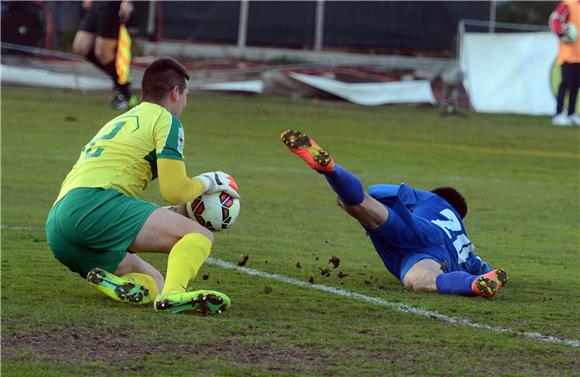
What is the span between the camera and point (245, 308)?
6.54 meters

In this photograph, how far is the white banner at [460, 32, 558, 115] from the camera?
76.0 feet

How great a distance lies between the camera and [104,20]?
19.8 meters

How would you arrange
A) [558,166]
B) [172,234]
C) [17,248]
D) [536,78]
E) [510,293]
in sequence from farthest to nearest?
[536,78], [558,166], [17,248], [510,293], [172,234]

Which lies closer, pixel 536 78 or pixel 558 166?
pixel 558 166

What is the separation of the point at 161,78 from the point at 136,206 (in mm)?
726

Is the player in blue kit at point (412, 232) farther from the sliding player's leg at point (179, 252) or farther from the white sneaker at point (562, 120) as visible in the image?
the white sneaker at point (562, 120)

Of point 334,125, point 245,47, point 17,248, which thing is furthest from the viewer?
point 245,47

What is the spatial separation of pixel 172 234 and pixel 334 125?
12489mm

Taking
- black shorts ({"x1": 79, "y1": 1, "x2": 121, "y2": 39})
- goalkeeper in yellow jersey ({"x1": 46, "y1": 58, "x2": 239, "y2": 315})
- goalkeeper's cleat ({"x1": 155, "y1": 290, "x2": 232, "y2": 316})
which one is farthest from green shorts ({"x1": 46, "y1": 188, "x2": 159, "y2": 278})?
black shorts ({"x1": 79, "y1": 1, "x2": 121, "y2": 39})

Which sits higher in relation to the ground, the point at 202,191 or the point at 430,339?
the point at 202,191

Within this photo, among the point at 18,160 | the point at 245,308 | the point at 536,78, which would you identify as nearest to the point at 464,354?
the point at 245,308

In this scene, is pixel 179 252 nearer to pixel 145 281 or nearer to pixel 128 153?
pixel 145 281

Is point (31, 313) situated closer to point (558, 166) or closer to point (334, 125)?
point (558, 166)

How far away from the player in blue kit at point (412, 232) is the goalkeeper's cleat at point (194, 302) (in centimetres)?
108
